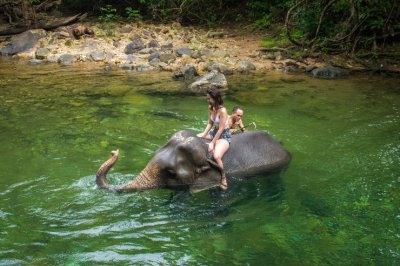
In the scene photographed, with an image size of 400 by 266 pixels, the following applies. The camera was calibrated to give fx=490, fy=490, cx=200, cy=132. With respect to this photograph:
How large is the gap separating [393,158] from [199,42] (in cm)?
1258

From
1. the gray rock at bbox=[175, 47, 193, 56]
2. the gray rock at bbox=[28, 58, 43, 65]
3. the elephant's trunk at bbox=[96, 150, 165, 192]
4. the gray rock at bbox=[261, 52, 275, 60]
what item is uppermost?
the elephant's trunk at bbox=[96, 150, 165, 192]

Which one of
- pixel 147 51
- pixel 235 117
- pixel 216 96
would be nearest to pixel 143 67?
pixel 147 51

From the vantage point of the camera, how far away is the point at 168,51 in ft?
62.3

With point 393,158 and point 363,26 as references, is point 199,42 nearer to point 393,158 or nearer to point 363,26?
point 363,26

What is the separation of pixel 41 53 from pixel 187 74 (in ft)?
23.9

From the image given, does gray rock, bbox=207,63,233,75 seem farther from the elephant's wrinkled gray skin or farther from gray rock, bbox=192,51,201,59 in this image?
the elephant's wrinkled gray skin

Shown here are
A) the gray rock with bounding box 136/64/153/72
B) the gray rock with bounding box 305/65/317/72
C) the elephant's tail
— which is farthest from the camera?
the gray rock with bounding box 136/64/153/72

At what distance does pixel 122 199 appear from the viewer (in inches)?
279

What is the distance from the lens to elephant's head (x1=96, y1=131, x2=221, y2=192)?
6.97m

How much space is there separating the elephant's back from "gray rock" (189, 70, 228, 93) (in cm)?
584

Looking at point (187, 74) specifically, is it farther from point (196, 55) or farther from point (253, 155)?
point (253, 155)

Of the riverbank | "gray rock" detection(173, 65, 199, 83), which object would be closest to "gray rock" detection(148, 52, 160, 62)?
the riverbank

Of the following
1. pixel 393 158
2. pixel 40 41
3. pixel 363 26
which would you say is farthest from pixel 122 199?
pixel 40 41

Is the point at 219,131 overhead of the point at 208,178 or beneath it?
overhead
